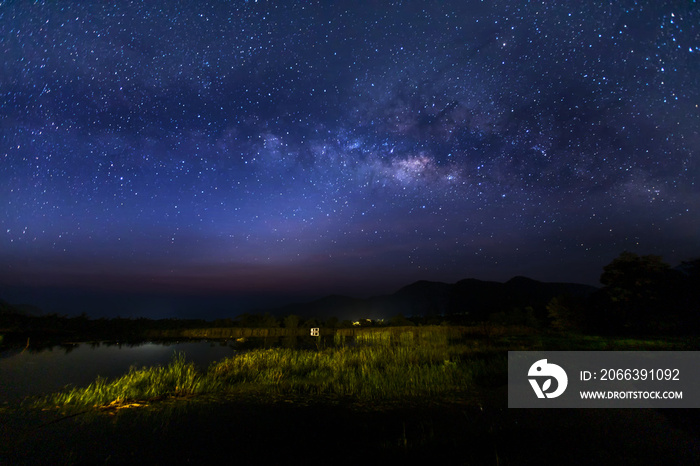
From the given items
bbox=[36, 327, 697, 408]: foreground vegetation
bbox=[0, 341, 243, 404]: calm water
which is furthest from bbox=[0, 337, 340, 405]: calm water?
bbox=[36, 327, 697, 408]: foreground vegetation

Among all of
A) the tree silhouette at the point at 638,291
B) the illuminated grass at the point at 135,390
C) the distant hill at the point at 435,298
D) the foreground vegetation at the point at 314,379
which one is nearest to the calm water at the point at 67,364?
the foreground vegetation at the point at 314,379

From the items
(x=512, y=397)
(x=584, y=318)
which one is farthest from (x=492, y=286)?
(x=512, y=397)

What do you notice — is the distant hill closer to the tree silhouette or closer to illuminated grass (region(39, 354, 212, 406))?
the tree silhouette

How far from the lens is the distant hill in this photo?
120m

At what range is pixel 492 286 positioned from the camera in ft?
438

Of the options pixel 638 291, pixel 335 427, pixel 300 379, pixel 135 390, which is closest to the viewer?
pixel 335 427

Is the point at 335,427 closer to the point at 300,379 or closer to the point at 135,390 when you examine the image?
the point at 300,379

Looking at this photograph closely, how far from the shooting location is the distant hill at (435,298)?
394 ft

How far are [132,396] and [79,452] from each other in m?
3.32

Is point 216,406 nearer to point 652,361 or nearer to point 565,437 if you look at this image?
point 565,437

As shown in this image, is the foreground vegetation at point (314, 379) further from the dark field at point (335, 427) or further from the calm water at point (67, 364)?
the calm water at point (67, 364)

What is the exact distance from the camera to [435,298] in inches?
6545

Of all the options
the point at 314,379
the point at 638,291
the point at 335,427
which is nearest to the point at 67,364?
the point at 314,379

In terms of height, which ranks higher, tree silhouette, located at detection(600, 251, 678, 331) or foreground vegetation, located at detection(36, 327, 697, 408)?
tree silhouette, located at detection(600, 251, 678, 331)
